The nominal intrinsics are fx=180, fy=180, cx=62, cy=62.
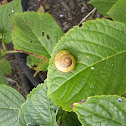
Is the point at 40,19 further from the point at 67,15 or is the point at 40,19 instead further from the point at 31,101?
the point at 67,15

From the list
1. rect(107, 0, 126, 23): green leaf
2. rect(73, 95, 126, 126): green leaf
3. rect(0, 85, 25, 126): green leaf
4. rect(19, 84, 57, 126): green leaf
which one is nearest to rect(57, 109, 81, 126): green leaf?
rect(19, 84, 57, 126): green leaf

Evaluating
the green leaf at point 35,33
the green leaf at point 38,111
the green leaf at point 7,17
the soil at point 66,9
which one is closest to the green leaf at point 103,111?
the green leaf at point 38,111

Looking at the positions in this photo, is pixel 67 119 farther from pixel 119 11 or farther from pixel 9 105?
pixel 119 11

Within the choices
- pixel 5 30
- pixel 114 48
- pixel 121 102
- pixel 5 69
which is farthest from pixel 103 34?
pixel 5 69

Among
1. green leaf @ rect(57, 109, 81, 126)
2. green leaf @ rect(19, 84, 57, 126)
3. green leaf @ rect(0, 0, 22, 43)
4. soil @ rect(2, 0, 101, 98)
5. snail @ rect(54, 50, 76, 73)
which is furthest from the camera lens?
soil @ rect(2, 0, 101, 98)

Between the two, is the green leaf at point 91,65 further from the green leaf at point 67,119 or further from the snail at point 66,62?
the green leaf at point 67,119

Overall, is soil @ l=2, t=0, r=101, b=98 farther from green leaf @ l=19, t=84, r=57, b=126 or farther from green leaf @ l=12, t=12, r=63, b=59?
green leaf @ l=19, t=84, r=57, b=126
